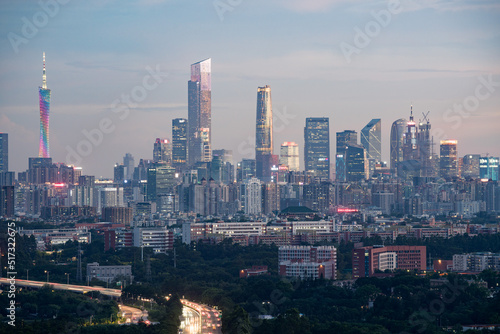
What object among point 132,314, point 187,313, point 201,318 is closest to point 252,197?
Result: point 187,313

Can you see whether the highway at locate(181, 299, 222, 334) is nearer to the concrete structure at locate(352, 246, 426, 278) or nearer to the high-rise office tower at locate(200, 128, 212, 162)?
the concrete structure at locate(352, 246, 426, 278)

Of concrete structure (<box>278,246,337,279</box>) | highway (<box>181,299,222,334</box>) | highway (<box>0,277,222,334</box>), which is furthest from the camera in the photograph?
concrete structure (<box>278,246,337,279</box>)

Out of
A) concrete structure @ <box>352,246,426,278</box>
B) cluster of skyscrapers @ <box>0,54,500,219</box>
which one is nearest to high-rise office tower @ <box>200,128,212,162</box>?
cluster of skyscrapers @ <box>0,54,500,219</box>

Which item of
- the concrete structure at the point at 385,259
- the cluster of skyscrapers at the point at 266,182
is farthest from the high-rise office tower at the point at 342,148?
the concrete structure at the point at 385,259

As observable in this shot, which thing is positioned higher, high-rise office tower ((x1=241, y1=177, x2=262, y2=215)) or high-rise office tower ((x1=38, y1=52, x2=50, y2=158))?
high-rise office tower ((x1=38, y1=52, x2=50, y2=158))

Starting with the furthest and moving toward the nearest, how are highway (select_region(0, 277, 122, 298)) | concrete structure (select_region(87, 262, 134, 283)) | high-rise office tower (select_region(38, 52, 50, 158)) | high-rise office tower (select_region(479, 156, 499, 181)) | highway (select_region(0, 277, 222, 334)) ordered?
high-rise office tower (select_region(479, 156, 499, 181)) → high-rise office tower (select_region(38, 52, 50, 158)) → concrete structure (select_region(87, 262, 134, 283)) → highway (select_region(0, 277, 122, 298)) → highway (select_region(0, 277, 222, 334))

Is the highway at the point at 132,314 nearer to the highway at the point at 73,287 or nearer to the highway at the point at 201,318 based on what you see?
the highway at the point at 201,318
